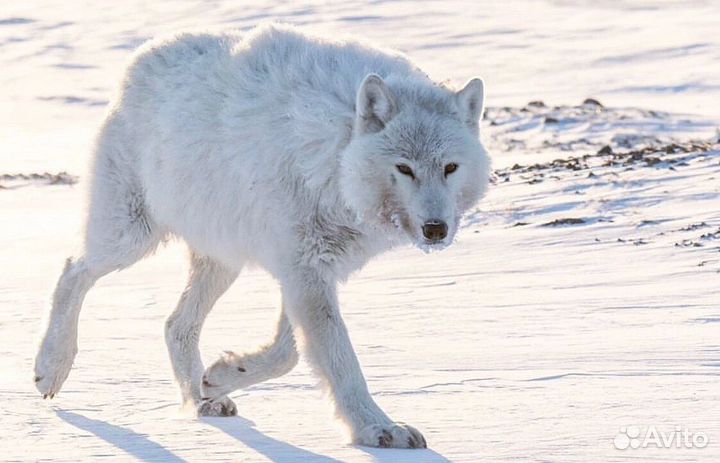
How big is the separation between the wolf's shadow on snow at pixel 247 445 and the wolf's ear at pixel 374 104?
1.18 meters

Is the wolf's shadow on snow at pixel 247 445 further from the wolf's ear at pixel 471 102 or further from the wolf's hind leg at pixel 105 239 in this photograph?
the wolf's ear at pixel 471 102

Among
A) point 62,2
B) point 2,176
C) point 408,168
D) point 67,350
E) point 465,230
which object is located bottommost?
point 62,2

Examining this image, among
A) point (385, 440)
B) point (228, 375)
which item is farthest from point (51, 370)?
point (385, 440)

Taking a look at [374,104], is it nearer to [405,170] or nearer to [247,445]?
[405,170]

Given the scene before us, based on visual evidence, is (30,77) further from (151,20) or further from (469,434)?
(469,434)

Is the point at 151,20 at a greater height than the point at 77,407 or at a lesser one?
lesser

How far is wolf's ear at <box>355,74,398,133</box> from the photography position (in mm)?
5168

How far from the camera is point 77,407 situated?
5.50m

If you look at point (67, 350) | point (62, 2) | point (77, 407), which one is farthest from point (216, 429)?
point (62, 2)

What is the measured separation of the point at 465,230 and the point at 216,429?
4.98 metres

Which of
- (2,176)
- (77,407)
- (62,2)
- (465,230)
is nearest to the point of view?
(77,407)

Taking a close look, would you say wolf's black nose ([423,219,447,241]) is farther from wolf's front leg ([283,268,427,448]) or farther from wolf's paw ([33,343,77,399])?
wolf's paw ([33,343,77,399])

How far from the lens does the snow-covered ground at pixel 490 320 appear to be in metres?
4.80

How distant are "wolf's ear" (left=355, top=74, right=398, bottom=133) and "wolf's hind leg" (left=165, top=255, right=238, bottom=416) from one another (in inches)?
55.9
